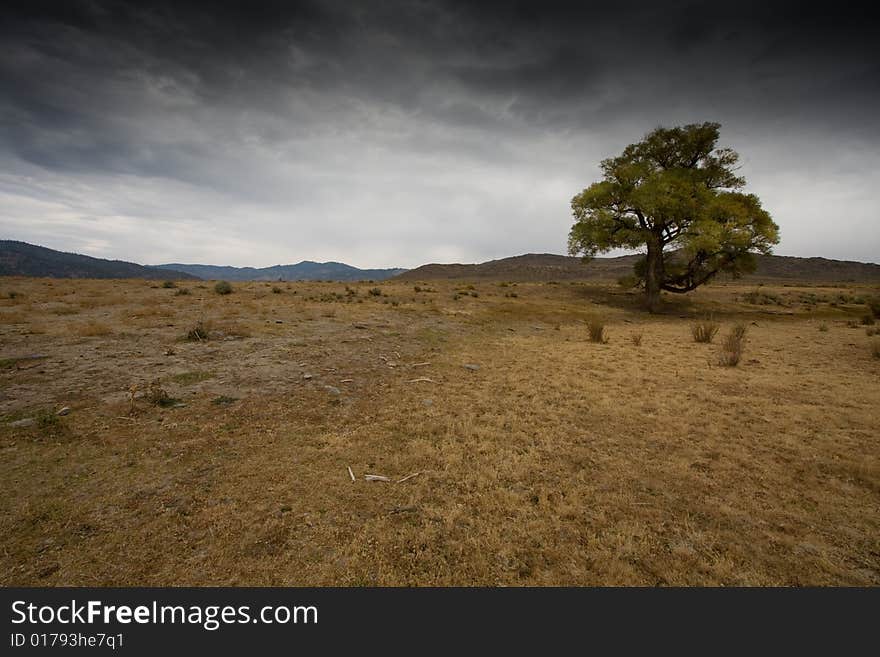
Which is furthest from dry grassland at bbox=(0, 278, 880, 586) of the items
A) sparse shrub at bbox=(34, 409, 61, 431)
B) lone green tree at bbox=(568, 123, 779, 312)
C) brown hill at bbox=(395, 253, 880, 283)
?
brown hill at bbox=(395, 253, 880, 283)

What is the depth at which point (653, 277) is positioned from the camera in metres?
22.6

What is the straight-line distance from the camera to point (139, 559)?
114 inches

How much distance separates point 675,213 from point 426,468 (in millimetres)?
21762

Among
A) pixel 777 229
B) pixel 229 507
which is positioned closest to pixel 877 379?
pixel 229 507

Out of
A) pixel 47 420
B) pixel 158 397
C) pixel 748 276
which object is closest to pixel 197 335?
pixel 158 397

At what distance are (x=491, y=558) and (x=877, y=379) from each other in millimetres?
10296

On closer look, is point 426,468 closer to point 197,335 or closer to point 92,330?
point 197,335

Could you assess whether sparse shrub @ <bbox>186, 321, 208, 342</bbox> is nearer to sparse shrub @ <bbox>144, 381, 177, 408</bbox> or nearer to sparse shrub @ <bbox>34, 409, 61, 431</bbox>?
sparse shrub @ <bbox>144, 381, 177, 408</bbox>

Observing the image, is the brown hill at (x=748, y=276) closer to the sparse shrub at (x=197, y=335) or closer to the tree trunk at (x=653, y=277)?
the tree trunk at (x=653, y=277)

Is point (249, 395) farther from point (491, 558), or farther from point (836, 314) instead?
point (836, 314)

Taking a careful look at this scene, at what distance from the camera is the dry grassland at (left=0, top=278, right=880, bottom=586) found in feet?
9.69

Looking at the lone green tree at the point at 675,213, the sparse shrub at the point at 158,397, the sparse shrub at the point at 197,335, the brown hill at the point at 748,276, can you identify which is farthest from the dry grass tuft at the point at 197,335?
the brown hill at the point at 748,276

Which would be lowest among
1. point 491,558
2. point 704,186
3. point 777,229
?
point 491,558

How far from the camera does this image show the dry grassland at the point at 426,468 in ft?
9.69
